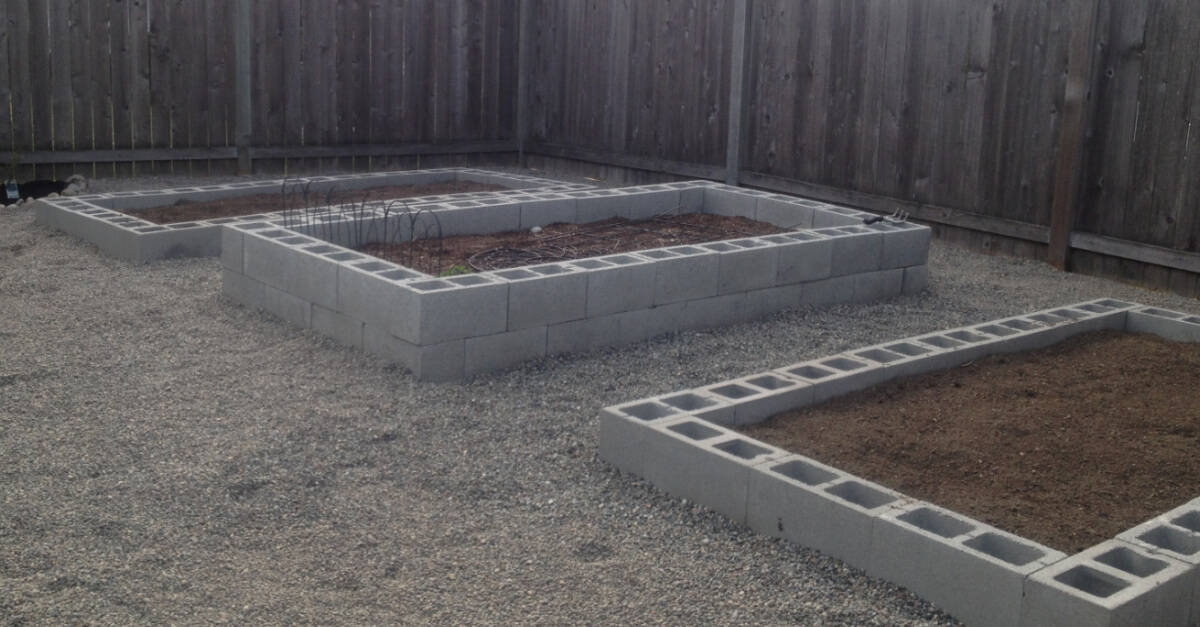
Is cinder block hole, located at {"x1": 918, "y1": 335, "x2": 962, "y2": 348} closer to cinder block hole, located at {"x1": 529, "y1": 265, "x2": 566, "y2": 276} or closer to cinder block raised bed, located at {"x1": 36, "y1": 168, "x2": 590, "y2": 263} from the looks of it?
cinder block hole, located at {"x1": 529, "y1": 265, "x2": 566, "y2": 276}

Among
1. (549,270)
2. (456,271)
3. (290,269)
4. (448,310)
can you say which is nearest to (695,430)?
(448,310)

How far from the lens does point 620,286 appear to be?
6070mm

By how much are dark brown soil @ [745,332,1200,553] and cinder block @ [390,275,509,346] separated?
1.51 meters

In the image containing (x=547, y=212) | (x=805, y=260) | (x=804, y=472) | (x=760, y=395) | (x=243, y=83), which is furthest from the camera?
(x=243, y=83)

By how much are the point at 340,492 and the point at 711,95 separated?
7.47 meters

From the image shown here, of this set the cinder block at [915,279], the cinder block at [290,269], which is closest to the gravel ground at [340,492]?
the cinder block at [290,269]

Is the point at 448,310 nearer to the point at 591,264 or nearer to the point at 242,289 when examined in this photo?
the point at 591,264

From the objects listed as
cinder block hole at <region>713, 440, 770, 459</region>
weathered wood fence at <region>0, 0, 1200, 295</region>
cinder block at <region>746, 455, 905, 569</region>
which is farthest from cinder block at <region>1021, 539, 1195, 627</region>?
weathered wood fence at <region>0, 0, 1200, 295</region>

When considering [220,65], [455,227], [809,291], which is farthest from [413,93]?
[809,291]

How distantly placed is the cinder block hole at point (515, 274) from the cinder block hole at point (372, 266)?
1.90ft

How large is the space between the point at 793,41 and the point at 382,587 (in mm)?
7609

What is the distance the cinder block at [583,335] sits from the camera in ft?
19.2

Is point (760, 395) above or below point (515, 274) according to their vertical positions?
below

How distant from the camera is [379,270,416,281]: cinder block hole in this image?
225 inches
